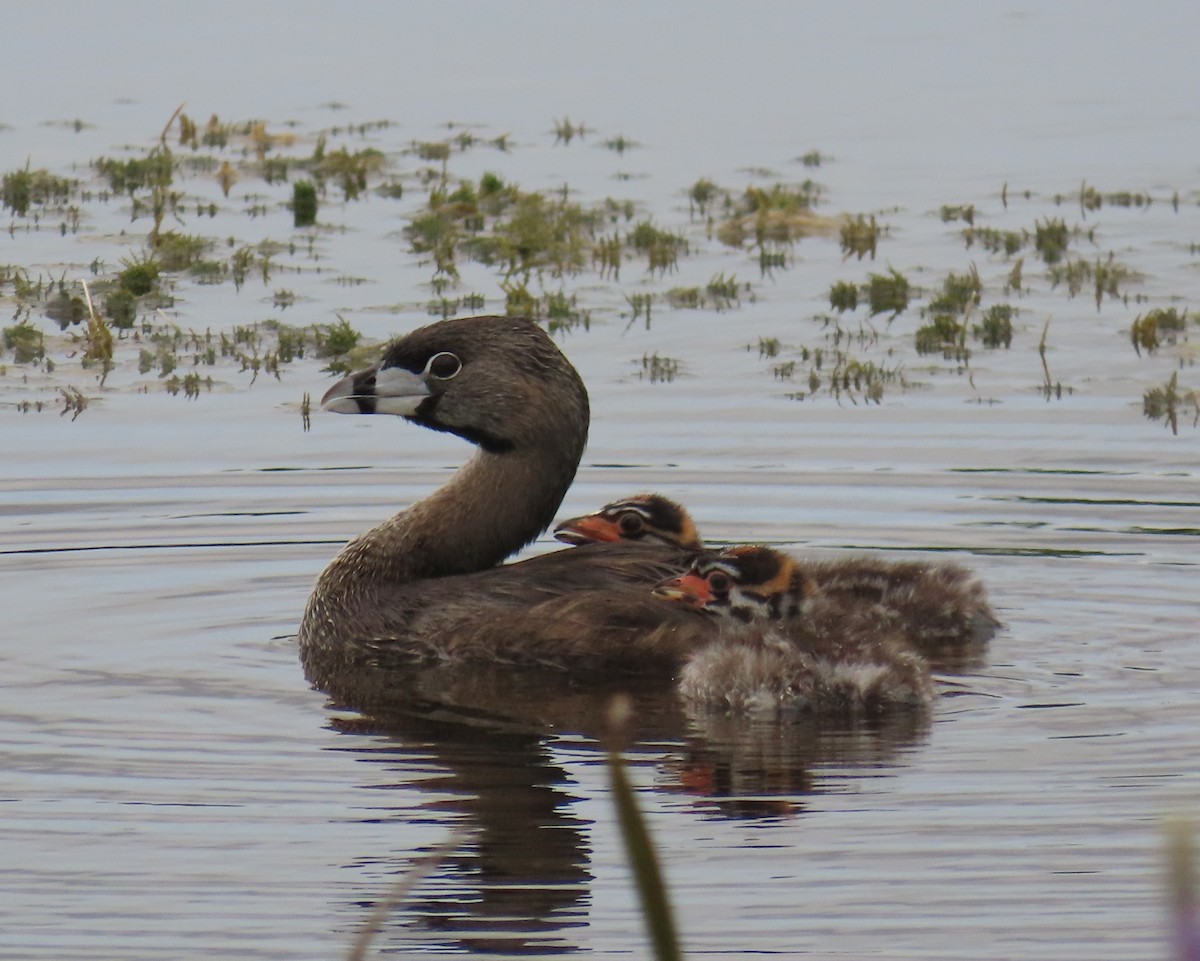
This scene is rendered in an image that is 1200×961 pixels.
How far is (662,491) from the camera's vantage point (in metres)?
11.3

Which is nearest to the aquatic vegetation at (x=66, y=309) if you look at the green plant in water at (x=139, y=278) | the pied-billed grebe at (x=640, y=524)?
the green plant in water at (x=139, y=278)

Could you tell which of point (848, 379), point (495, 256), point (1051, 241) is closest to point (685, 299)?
point (495, 256)

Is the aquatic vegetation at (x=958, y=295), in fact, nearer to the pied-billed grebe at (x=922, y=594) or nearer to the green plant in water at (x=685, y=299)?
the green plant in water at (x=685, y=299)

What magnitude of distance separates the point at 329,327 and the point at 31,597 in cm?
401

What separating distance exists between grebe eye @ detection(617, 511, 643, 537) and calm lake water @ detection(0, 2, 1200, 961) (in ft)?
3.58

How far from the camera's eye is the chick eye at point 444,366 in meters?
9.38

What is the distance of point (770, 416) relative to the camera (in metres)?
12.4

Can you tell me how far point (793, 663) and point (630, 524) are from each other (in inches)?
60.1

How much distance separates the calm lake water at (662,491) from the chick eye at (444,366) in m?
1.13

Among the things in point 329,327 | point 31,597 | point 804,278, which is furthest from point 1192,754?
point 804,278

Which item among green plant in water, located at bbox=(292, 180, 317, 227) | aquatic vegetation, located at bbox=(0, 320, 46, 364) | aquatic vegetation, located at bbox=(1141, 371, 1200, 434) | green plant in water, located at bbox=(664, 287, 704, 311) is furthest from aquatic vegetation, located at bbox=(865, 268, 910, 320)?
aquatic vegetation, located at bbox=(0, 320, 46, 364)

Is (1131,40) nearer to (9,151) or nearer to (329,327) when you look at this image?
(9,151)

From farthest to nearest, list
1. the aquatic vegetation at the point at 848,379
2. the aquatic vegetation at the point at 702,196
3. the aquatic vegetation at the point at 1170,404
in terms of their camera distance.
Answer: the aquatic vegetation at the point at 702,196 < the aquatic vegetation at the point at 848,379 < the aquatic vegetation at the point at 1170,404

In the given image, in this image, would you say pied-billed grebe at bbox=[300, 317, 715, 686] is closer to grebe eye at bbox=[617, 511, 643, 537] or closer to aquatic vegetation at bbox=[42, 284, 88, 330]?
grebe eye at bbox=[617, 511, 643, 537]
